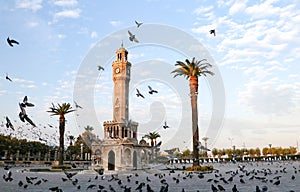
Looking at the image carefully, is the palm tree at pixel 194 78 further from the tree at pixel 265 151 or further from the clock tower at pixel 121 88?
the tree at pixel 265 151

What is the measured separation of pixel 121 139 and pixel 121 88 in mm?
14920

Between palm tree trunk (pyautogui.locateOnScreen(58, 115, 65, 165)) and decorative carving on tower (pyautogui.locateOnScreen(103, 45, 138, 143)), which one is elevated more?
decorative carving on tower (pyautogui.locateOnScreen(103, 45, 138, 143))

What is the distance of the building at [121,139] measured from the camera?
5066cm

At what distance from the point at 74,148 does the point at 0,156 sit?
2285cm

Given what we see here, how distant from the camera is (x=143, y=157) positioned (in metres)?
55.9

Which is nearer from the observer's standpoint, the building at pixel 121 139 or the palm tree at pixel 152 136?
the building at pixel 121 139

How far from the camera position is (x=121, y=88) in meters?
64.0

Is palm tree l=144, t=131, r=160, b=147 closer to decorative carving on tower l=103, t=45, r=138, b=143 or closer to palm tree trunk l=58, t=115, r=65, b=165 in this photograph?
decorative carving on tower l=103, t=45, r=138, b=143

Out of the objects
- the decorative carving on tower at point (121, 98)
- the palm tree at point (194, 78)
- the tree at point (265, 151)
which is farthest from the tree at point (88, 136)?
the tree at point (265, 151)

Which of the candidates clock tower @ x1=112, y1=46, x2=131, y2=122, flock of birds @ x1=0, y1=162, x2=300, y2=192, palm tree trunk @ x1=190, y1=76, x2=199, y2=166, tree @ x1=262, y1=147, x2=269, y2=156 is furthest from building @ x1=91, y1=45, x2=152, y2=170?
tree @ x1=262, y1=147, x2=269, y2=156

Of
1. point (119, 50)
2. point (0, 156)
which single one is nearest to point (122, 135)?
point (119, 50)

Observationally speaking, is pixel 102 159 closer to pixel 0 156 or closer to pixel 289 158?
pixel 0 156

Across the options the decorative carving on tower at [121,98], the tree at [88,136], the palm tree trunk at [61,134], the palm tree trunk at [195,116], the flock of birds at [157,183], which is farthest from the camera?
the tree at [88,136]

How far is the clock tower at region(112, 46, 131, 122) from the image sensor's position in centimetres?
6372
